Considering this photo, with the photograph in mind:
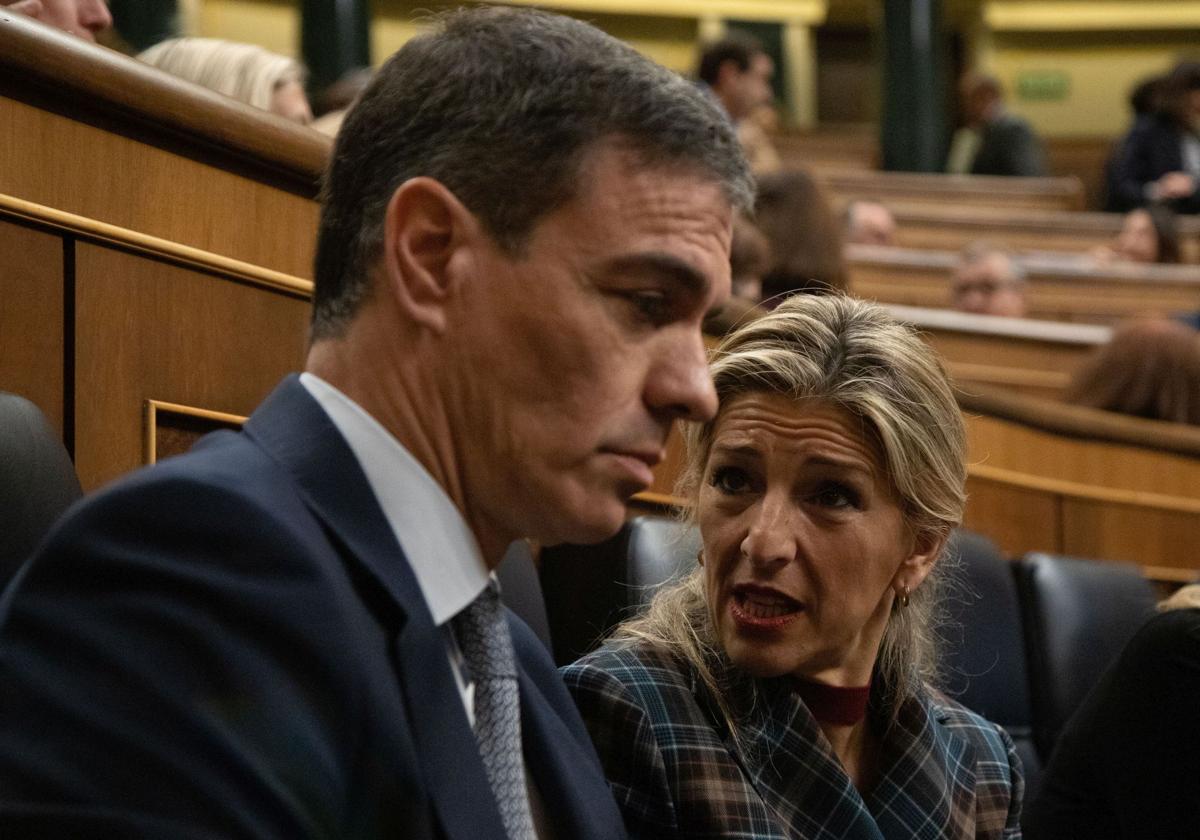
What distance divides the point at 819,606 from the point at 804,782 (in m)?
0.09

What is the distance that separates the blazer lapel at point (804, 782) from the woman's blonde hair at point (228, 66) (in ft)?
2.51

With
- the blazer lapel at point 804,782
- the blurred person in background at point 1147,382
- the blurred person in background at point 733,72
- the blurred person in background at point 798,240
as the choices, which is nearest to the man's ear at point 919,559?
the blazer lapel at point 804,782

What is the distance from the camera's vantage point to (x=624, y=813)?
69cm

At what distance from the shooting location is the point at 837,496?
812 mm

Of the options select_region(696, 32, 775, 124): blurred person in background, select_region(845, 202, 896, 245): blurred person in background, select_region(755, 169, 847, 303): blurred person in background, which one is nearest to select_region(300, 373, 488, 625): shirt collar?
select_region(755, 169, 847, 303): blurred person in background

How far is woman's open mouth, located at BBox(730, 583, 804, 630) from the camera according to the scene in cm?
78

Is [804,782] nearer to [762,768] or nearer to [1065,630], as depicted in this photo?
[762,768]

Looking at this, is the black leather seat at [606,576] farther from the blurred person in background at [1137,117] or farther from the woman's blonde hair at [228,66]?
the blurred person in background at [1137,117]

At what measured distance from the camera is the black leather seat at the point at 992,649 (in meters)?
1.23

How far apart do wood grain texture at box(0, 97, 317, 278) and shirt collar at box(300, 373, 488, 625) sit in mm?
380

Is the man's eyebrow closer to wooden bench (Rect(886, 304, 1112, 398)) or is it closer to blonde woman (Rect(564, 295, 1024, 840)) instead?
blonde woman (Rect(564, 295, 1024, 840))

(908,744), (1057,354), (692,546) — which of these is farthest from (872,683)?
(1057,354)

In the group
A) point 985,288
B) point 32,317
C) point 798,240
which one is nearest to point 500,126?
point 32,317

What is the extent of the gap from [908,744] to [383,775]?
A: 450 mm
